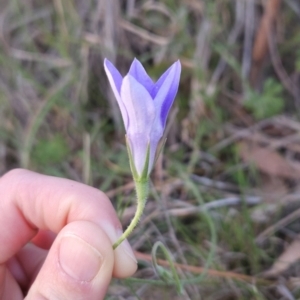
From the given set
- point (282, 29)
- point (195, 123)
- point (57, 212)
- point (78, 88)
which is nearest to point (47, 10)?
point (78, 88)

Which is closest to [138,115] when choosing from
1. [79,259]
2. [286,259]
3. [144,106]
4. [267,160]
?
[144,106]

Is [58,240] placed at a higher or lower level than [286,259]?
higher

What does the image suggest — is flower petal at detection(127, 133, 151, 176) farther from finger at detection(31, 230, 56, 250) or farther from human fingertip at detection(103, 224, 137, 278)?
finger at detection(31, 230, 56, 250)

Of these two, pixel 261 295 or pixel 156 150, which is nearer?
pixel 156 150

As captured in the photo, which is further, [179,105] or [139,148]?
[179,105]

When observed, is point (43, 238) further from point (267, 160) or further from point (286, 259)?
point (267, 160)

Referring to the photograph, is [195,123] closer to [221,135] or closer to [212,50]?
[221,135]

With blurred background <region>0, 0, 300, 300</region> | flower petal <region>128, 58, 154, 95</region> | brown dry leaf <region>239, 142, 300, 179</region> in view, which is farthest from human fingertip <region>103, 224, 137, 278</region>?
brown dry leaf <region>239, 142, 300, 179</region>
